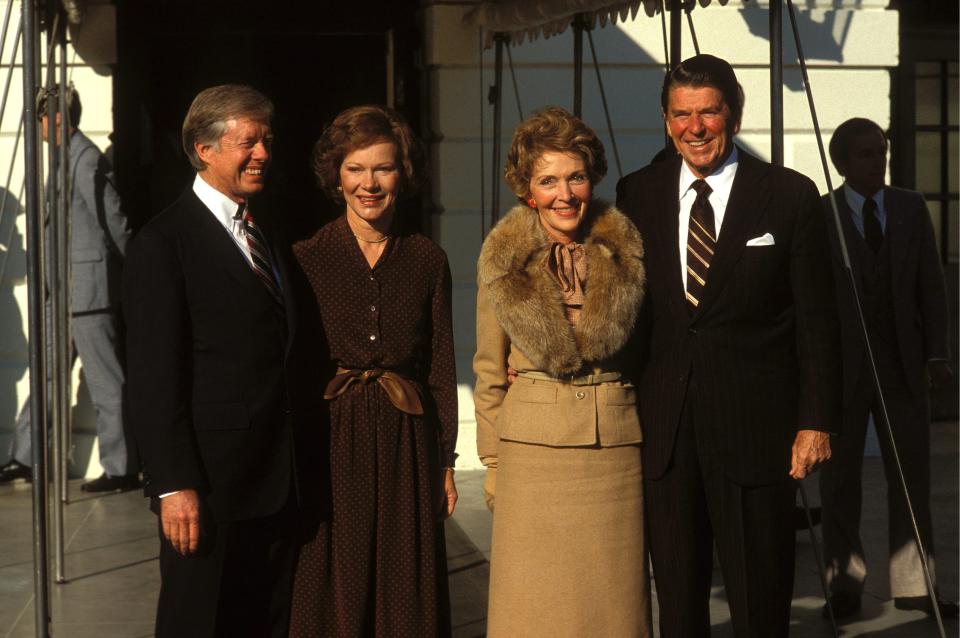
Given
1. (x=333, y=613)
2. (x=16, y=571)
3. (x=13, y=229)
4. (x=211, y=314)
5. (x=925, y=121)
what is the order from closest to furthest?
(x=211, y=314), (x=333, y=613), (x=16, y=571), (x=13, y=229), (x=925, y=121)

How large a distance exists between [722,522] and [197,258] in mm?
1442

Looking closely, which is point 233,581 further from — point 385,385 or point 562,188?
point 562,188

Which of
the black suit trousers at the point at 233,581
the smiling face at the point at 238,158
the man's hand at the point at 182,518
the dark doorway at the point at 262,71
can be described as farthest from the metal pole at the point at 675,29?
the dark doorway at the point at 262,71

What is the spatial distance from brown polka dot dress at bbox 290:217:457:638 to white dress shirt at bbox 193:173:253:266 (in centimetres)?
23

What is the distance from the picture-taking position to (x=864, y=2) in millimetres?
9164

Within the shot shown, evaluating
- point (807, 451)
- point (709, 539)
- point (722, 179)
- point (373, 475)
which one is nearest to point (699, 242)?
point (722, 179)

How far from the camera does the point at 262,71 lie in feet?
30.4

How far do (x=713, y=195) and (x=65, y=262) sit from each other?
13.8ft

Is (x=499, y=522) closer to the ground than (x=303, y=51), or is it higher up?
closer to the ground

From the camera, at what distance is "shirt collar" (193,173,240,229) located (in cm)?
373

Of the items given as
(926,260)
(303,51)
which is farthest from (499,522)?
(303,51)

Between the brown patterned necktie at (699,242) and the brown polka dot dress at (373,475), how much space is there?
2.23 ft

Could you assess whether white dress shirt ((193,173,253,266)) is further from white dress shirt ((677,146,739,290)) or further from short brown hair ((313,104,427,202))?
white dress shirt ((677,146,739,290))

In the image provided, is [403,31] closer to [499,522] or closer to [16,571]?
[16,571]
